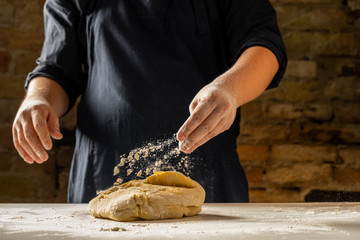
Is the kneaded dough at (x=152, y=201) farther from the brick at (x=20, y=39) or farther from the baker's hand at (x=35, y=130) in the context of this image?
the brick at (x=20, y=39)

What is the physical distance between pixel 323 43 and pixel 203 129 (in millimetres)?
1371

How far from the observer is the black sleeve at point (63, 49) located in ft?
4.47

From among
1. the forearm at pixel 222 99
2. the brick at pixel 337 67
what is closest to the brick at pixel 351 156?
the brick at pixel 337 67

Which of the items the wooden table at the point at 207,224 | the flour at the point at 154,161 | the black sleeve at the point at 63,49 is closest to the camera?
the wooden table at the point at 207,224

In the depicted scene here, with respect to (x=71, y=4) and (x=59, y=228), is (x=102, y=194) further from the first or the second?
(x=71, y=4)

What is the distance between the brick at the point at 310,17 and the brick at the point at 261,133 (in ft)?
1.70

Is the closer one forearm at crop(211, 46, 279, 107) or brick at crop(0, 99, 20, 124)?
forearm at crop(211, 46, 279, 107)

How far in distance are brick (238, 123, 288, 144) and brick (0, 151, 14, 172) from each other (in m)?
1.12

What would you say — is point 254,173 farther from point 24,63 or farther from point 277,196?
point 24,63

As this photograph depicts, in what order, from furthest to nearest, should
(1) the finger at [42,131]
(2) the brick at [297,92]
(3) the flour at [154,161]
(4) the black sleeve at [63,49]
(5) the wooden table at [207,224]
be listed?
1. (2) the brick at [297,92]
2. (4) the black sleeve at [63,49]
3. (3) the flour at [154,161]
4. (1) the finger at [42,131]
5. (5) the wooden table at [207,224]

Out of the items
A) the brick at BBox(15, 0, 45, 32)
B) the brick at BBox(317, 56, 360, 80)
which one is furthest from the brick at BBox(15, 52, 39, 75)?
the brick at BBox(317, 56, 360, 80)

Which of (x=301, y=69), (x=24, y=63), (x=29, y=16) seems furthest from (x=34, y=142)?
(x=301, y=69)

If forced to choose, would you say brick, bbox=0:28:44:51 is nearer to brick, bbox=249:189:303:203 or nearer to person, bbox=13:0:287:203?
person, bbox=13:0:287:203

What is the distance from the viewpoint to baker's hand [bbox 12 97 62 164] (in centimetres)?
106
